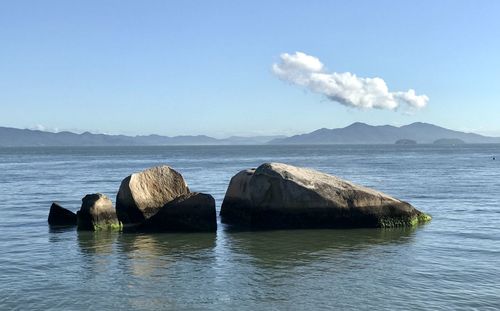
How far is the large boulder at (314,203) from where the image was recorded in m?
22.6

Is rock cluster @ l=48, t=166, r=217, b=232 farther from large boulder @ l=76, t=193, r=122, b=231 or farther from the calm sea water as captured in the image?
the calm sea water

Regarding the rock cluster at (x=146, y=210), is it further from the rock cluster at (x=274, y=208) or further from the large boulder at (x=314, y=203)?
the large boulder at (x=314, y=203)

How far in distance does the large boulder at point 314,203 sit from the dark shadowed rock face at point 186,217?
1.97 meters

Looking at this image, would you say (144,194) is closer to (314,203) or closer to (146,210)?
(146,210)

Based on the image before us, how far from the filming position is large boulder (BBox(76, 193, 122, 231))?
74.4ft

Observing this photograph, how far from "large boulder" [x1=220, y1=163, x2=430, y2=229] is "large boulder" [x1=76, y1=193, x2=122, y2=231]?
5.57 m

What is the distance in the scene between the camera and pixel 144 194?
2372 cm

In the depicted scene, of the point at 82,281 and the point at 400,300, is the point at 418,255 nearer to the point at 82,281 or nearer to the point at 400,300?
the point at 400,300

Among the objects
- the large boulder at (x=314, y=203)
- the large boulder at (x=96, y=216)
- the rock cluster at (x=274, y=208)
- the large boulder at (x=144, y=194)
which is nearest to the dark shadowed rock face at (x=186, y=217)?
the rock cluster at (x=274, y=208)

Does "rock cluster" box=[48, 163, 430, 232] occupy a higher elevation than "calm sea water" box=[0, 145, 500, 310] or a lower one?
higher

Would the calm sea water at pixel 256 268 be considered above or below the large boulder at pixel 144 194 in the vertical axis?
below

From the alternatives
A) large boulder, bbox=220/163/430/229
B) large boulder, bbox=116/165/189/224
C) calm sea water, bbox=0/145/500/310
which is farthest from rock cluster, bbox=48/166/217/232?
large boulder, bbox=220/163/430/229

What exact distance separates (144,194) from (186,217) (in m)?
2.21

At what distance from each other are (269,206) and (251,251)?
15.5 feet
